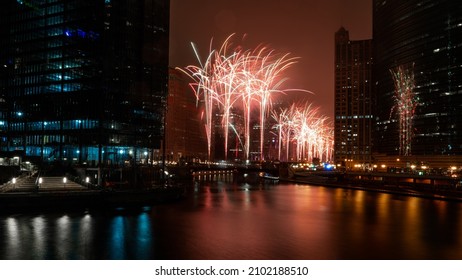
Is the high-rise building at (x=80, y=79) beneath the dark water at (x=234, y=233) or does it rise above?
above

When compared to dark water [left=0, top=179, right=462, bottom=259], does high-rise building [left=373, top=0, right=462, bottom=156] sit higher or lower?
higher

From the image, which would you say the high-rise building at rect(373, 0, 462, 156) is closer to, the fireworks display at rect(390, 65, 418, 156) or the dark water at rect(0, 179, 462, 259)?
the fireworks display at rect(390, 65, 418, 156)

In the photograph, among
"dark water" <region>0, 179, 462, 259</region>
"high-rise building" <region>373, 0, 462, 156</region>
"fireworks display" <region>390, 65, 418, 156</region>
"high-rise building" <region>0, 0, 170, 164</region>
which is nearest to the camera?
"dark water" <region>0, 179, 462, 259</region>

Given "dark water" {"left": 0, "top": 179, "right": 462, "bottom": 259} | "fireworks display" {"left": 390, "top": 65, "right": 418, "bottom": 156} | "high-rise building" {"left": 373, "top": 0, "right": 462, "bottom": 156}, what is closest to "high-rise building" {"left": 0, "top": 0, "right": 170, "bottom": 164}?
"dark water" {"left": 0, "top": 179, "right": 462, "bottom": 259}

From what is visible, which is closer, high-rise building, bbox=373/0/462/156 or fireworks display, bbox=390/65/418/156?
high-rise building, bbox=373/0/462/156

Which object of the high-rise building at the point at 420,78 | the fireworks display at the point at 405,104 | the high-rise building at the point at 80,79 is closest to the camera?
the high-rise building at the point at 80,79

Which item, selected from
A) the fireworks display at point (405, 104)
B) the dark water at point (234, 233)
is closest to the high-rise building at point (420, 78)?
the fireworks display at point (405, 104)

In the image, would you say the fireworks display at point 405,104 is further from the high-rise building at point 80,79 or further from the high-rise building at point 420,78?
the high-rise building at point 80,79
